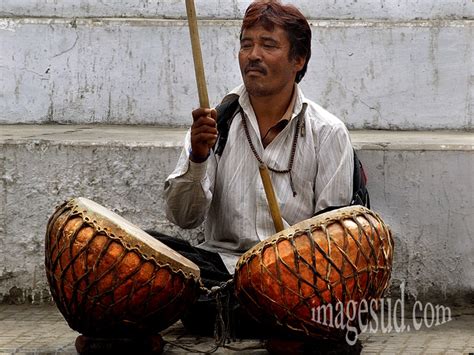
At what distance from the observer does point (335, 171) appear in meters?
4.57

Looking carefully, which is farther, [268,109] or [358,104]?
[358,104]

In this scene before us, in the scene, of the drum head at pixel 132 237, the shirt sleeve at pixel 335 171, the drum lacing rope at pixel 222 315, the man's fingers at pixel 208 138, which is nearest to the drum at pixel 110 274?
the drum head at pixel 132 237

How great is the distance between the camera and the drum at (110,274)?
4074mm

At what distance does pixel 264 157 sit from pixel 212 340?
2.50ft

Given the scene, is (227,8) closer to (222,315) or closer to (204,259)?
(204,259)

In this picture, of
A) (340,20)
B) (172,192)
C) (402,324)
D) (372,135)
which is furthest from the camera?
(340,20)

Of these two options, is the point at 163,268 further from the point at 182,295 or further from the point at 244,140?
the point at 244,140

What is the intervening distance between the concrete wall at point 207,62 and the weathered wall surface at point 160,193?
452 mm

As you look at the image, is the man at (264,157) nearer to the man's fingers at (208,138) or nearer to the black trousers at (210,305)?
the black trousers at (210,305)

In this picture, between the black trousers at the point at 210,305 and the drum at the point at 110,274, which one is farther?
the black trousers at the point at 210,305

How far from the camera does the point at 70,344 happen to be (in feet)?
14.9

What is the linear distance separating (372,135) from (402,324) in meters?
1.03

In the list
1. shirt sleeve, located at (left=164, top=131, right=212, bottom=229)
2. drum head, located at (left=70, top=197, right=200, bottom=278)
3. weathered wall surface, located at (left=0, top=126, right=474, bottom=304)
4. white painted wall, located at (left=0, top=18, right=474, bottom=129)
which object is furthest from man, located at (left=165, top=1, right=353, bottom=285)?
white painted wall, located at (left=0, top=18, right=474, bottom=129)

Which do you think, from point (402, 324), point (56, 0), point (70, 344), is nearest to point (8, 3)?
point (56, 0)
